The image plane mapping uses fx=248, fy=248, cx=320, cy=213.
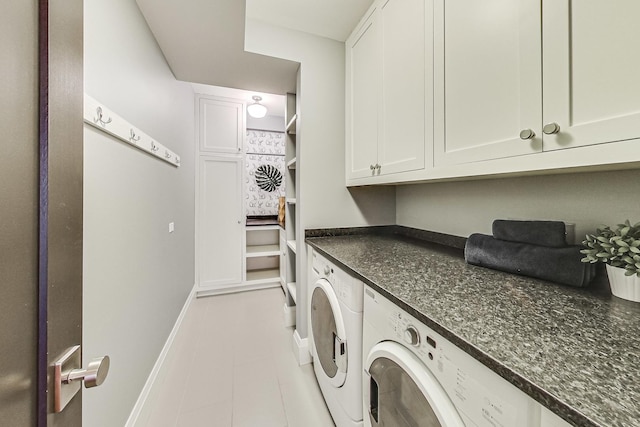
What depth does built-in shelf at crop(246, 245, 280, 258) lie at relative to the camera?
3376mm

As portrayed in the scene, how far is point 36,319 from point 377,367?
0.90 metres

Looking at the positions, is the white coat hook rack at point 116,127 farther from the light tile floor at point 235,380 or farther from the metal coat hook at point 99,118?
the light tile floor at point 235,380

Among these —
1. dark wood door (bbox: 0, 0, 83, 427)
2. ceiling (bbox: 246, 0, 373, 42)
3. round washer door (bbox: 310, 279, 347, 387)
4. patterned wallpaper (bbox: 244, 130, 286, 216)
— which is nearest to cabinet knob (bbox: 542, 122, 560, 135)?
round washer door (bbox: 310, 279, 347, 387)

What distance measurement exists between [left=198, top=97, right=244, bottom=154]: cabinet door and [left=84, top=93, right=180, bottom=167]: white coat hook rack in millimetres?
1427

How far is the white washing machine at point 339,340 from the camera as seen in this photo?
105 centimetres

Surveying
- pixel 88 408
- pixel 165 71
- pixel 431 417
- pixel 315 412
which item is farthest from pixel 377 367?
pixel 165 71

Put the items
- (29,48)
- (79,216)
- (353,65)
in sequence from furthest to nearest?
1. (353,65)
2. (79,216)
3. (29,48)

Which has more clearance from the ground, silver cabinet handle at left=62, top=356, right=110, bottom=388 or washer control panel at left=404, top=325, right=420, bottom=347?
silver cabinet handle at left=62, top=356, right=110, bottom=388

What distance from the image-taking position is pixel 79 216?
0.51 m

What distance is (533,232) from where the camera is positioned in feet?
3.20

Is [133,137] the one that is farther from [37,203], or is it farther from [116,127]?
[37,203]

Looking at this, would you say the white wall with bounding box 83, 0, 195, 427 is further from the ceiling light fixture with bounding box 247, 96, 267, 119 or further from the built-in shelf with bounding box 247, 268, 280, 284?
the built-in shelf with bounding box 247, 268, 280, 284

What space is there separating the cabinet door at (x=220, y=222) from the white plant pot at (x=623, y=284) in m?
3.17

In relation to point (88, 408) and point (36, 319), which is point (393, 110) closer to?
point (36, 319)
